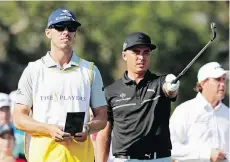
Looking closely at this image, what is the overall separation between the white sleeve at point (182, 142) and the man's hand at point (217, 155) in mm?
57

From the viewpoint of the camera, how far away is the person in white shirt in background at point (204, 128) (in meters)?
11.9

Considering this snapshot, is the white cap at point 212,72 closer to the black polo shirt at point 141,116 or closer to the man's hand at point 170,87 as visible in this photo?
the black polo shirt at point 141,116

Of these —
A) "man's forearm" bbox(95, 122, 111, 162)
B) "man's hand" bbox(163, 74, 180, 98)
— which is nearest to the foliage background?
"man's forearm" bbox(95, 122, 111, 162)

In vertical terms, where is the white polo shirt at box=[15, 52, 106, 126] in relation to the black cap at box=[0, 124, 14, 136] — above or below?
above

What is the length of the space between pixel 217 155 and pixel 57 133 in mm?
2846

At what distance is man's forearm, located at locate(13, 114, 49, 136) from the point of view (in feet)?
31.1

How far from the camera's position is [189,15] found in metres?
30.0

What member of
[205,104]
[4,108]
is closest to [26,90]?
[205,104]

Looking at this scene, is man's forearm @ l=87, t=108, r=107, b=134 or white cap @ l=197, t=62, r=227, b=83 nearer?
man's forearm @ l=87, t=108, r=107, b=134

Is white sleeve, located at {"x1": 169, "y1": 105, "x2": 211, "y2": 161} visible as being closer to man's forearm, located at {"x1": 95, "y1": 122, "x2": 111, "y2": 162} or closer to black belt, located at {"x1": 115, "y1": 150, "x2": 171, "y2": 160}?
man's forearm, located at {"x1": 95, "y1": 122, "x2": 111, "y2": 162}

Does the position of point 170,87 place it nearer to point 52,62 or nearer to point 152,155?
point 152,155

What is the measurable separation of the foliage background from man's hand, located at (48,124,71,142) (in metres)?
18.4

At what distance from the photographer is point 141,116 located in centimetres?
1081

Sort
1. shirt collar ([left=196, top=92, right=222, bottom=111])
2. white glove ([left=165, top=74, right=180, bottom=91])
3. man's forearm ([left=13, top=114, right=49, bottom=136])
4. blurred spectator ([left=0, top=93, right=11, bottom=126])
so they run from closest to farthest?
man's forearm ([left=13, top=114, right=49, bottom=136]), white glove ([left=165, top=74, right=180, bottom=91]), shirt collar ([left=196, top=92, right=222, bottom=111]), blurred spectator ([left=0, top=93, right=11, bottom=126])
